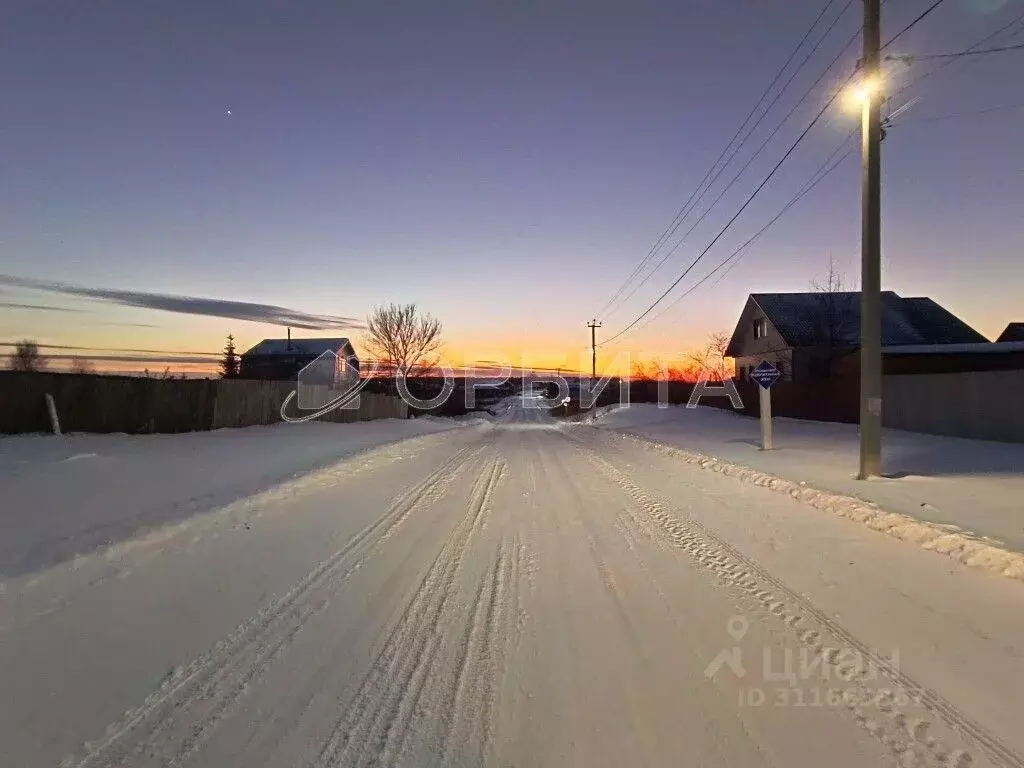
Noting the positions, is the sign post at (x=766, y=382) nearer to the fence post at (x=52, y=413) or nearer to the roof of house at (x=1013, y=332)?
the fence post at (x=52, y=413)

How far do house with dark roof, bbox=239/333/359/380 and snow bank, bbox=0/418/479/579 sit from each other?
4724 centimetres

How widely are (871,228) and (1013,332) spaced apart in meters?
39.1

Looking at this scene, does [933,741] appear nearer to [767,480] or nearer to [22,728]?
[22,728]

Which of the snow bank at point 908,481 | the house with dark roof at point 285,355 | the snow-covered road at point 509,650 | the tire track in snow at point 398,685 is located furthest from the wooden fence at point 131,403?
the house with dark roof at point 285,355

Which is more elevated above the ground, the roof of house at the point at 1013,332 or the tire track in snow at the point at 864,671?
the roof of house at the point at 1013,332

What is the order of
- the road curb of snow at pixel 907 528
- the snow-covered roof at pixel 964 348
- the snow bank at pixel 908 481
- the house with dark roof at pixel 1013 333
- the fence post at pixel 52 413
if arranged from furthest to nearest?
the house with dark roof at pixel 1013 333 < the snow-covered roof at pixel 964 348 < the fence post at pixel 52 413 < the snow bank at pixel 908 481 < the road curb of snow at pixel 907 528

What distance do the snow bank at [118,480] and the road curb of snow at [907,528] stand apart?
8.93m

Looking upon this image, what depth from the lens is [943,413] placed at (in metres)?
19.8

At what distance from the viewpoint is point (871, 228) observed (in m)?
11.8

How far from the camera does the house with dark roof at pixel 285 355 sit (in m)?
65.8

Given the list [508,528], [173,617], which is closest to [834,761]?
[173,617]

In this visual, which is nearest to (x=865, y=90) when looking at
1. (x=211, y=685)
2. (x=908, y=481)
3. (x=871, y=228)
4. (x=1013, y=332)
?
(x=871, y=228)

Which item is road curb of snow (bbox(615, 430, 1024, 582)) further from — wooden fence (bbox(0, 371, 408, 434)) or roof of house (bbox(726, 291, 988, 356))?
roof of house (bbox(726, 291, 988, 356))

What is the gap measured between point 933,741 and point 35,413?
17.7 m
